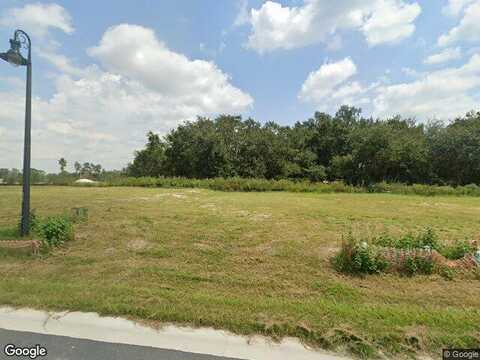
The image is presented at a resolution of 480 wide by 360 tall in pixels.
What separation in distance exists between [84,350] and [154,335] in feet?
1.77

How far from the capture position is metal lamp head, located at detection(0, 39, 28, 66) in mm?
4218

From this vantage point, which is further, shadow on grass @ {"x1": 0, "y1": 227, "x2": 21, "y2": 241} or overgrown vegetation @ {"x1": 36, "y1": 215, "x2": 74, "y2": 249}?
shadow on grass @ {"x1": 0, "y1": 227, "x2": 21, "y2": 241}

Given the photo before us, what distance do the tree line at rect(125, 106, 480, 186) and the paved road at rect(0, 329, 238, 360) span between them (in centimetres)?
2479

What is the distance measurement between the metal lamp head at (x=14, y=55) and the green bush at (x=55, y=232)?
9.70ft

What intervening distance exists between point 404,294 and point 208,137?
26.2 m

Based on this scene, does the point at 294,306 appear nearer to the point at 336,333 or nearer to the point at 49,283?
the point at 336,333

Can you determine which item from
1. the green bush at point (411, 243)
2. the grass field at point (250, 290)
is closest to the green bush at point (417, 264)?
the grass field at point (250, 290)

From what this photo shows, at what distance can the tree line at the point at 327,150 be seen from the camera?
22.2 m

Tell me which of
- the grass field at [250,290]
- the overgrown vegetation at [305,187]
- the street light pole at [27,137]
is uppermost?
the street light pole at [27,137]

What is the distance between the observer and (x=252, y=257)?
4285 mm
